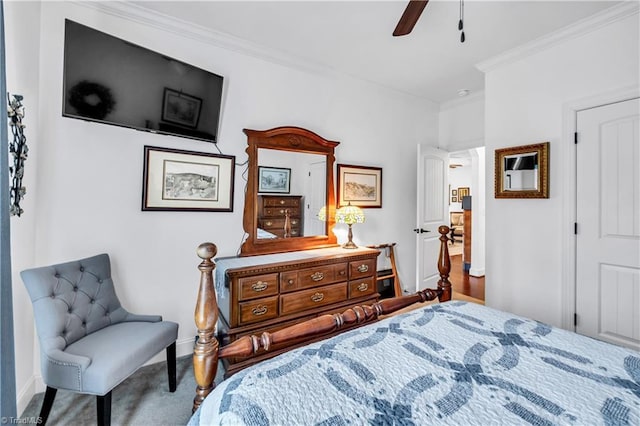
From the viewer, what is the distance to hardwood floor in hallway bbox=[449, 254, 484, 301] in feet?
13.8

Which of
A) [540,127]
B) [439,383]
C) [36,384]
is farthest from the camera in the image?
[540,127]

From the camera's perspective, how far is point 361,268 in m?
2.81

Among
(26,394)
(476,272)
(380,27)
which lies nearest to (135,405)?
(26,394)

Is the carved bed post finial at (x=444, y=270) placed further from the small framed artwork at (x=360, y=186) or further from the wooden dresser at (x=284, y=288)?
the small framed artwork at (x=360, y=186)

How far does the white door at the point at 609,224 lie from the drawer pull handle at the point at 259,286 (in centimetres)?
262

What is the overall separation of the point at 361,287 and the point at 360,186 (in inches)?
47.5

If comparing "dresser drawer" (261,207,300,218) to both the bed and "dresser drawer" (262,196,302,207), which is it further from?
the bed

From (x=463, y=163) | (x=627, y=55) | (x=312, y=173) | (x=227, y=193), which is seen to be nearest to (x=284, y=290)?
(x=227, y=193)

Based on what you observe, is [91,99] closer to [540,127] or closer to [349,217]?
[349,217]

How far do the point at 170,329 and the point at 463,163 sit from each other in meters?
8.73

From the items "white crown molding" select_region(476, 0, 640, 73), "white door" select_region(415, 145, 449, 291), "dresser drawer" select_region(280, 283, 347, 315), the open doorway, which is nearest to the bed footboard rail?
"dresser drawer" select_region(280, 283, 347, 315)

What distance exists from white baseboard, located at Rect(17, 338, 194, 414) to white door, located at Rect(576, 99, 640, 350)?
3305 millimetres

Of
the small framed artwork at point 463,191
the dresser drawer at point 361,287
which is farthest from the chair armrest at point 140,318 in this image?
the small framed artwork at point 463,191

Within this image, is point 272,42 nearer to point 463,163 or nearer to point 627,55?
point 627,55
